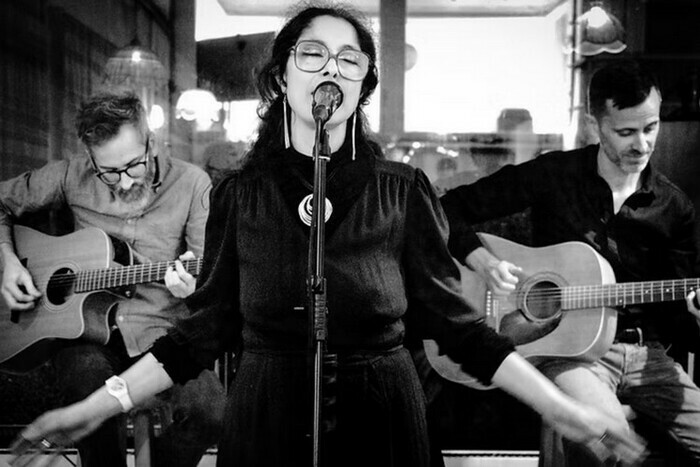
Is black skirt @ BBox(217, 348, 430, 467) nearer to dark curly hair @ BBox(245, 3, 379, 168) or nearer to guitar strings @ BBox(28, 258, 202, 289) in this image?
guitar strings @ BBox(28, 258, 202, 289)

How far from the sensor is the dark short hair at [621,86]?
283cm

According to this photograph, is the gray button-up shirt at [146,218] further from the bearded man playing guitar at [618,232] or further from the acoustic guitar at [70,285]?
the bearded man playing guitar at [618,232]

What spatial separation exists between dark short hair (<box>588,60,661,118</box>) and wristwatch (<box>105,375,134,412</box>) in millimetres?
1931

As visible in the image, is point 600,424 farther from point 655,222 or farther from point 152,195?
point 152,195

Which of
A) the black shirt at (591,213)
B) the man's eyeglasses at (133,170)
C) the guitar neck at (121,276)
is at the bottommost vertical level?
the guitar neck at (121,276)

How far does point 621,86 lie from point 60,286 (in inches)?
86.8

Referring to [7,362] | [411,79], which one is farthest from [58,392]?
[411,79]

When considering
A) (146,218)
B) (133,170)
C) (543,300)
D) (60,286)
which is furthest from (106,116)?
(543,300)

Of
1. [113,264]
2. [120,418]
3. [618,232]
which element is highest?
[618,232]

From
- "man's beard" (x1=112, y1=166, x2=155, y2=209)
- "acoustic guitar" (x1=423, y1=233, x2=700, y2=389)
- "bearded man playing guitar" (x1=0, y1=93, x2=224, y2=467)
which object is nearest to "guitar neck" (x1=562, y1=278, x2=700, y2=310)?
"acoustic guitar" (x1=423, y1=233, x2=700, y2=389)

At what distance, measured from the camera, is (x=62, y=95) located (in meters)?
2.99

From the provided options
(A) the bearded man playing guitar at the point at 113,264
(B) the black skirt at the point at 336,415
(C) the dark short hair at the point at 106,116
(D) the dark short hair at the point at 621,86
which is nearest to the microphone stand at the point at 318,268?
(B) the black skirt at the point at 336,415

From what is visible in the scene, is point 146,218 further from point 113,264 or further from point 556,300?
point 556,300

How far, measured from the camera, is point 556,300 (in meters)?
2.79
